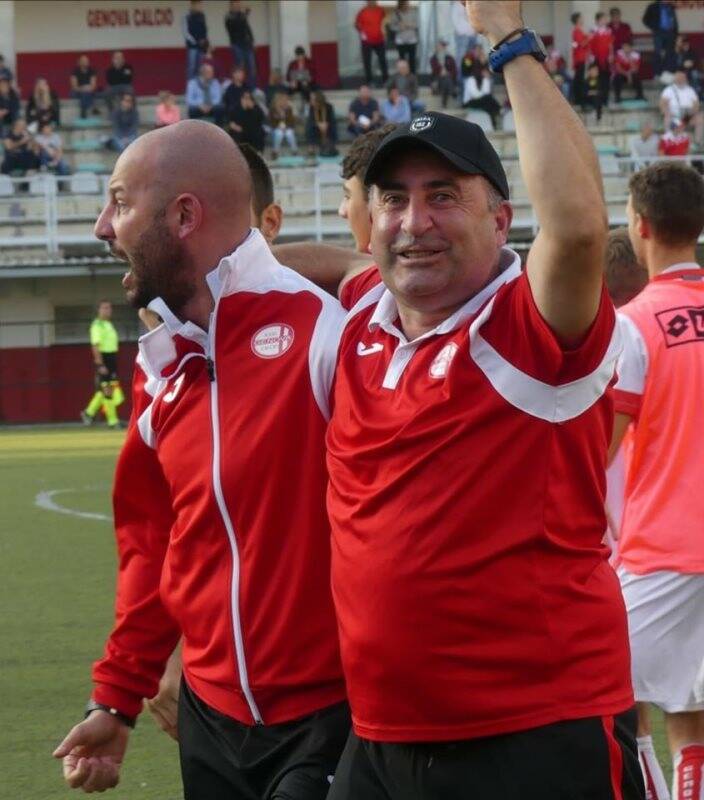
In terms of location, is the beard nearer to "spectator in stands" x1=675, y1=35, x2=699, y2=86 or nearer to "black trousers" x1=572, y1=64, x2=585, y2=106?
"black trousers" x1=572, y1=64, x2=585, y2=106

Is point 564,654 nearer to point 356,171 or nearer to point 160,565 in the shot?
point 160,565

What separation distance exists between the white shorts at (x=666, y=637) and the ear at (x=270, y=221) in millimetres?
1521

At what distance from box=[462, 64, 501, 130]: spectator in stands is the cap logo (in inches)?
1268

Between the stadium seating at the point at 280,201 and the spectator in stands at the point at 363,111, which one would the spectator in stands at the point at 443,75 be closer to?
the spectator in stands at the point at 363,111

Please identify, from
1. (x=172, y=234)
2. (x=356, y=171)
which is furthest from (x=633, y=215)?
(x=172, y=234)

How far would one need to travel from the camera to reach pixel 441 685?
3180 millimetres

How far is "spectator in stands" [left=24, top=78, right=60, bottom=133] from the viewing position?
35312mm

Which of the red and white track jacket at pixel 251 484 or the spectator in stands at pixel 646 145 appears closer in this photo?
the red and white track jacket at pixel 251 484

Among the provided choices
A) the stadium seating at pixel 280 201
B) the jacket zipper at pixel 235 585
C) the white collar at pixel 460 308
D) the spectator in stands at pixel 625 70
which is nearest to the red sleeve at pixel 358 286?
the white collar at pixel 460 308

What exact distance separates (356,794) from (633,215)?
273 cm

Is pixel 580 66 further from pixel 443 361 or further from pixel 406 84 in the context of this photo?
pixel 443 361

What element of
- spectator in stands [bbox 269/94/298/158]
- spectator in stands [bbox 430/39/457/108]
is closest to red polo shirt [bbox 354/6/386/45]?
spectator in stands [bbox 430/39/457/108]

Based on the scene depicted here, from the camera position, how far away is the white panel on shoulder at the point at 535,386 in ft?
10.3

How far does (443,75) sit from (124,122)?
268 inches
